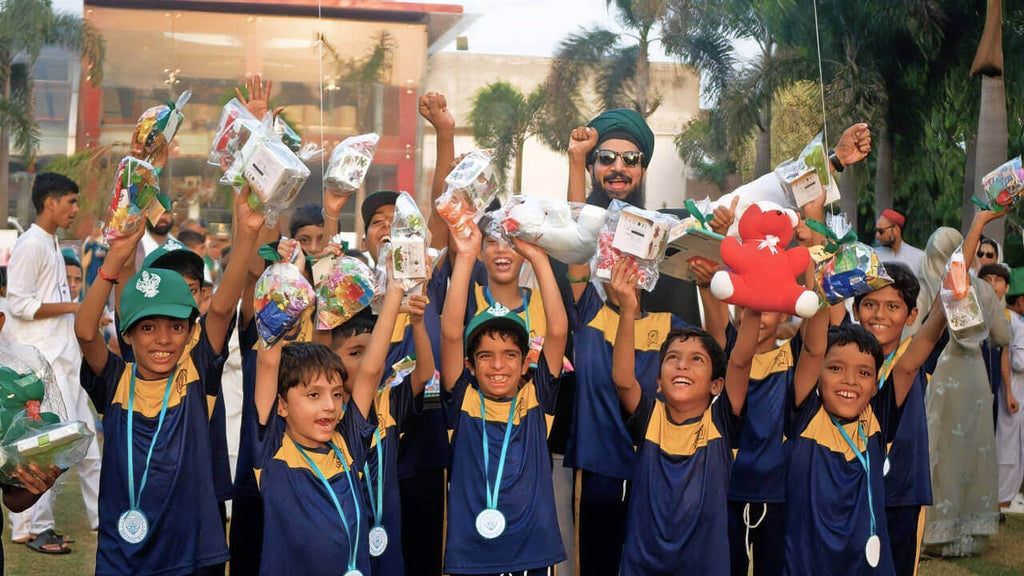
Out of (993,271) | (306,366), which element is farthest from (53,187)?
(993,271)

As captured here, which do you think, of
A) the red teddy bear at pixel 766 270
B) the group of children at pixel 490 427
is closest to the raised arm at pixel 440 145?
the group of children at pixel 490 427

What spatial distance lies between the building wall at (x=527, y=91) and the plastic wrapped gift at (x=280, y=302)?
2162mm

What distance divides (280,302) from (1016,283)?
5829 millimetres

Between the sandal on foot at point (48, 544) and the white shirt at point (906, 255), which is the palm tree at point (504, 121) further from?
the sandal on foot at point (48, 544)

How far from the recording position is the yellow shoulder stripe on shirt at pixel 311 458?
132 inches

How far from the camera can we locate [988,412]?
6.28 m

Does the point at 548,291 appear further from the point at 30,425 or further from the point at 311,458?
the point at 30,425

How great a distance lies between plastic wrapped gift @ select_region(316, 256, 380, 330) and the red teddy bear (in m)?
1.06

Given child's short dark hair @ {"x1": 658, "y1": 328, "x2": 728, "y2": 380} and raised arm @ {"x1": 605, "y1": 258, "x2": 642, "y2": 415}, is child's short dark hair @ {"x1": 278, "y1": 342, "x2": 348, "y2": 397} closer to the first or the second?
raised arm @ {"x1": 605, "y1": 258, "x2": 642, "y2": 415}

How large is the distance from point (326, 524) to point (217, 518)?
1.42ft

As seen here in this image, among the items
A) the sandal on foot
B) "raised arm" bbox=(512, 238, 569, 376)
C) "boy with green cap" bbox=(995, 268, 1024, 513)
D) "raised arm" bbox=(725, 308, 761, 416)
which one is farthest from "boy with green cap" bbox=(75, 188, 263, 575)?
"boy with green cap" bbox=(995, 268, 1024, 513)

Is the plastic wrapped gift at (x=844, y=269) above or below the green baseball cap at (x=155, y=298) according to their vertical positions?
above

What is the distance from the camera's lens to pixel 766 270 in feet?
10.8

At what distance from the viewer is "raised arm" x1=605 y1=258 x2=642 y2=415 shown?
3.50 m
